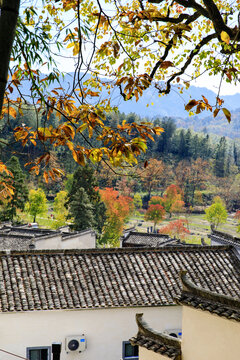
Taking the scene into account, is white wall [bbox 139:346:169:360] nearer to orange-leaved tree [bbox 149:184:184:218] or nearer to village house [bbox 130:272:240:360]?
village house [bbox 130:272:240:360]

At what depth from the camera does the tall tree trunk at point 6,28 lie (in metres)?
2.26

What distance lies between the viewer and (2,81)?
2.29m

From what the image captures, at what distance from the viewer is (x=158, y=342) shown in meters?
6.70

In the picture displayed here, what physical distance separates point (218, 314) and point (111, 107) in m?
2.62

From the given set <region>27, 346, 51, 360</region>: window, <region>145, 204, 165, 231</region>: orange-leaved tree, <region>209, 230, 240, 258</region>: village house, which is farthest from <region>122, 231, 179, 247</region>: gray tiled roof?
<region>145, 204, 165, 231</region>: orange-leaved tree

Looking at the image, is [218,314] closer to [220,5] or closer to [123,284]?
[220,5]

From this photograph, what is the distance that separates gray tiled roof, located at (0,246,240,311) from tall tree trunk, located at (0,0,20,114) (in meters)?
9.09

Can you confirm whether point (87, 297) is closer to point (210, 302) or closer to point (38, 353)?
point (38, 353)

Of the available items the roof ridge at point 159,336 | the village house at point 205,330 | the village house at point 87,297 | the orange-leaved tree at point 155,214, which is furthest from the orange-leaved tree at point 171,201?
the village house at point 205,330

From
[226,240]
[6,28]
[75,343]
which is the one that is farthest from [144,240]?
[6,28]

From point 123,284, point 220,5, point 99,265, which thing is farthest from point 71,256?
point 220,5

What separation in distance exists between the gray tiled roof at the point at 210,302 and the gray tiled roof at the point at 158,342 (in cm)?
72

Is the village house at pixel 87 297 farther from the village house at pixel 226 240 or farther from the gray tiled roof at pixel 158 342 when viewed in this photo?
the gray tiled roof at pixel 158 342

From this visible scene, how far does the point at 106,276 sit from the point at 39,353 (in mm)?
2427
